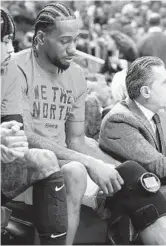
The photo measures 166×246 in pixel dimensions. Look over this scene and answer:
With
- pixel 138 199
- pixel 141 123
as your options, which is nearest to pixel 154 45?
pixel 141 123

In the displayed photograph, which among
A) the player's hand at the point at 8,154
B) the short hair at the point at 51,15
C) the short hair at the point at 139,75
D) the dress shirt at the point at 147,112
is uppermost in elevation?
the short hair at the point at 51,15

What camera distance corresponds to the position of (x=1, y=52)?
2.48 metres

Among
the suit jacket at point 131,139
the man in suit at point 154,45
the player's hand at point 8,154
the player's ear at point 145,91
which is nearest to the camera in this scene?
the player's hand at point 8,154

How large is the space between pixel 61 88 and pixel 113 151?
18.0 inches

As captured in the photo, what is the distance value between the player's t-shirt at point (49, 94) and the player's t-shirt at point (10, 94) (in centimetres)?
38

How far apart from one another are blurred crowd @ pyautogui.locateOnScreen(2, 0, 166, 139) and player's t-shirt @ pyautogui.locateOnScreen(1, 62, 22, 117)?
1.25 m

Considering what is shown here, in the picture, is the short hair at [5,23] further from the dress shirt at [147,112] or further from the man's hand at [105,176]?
the dress shirt at [147,112]

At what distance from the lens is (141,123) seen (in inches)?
124

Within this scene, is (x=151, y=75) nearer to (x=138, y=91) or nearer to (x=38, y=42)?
(x=138, y=91)

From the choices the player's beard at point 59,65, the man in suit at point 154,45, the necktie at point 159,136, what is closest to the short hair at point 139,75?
the necktie at point 159,136

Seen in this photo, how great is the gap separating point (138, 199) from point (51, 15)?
108 cm

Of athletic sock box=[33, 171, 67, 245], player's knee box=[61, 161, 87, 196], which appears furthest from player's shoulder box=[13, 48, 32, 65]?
athletic sock box=[33, 171, 67, 245]

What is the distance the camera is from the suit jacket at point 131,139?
305cm

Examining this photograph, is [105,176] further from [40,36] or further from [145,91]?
[40,36]
